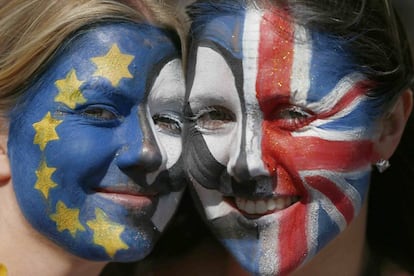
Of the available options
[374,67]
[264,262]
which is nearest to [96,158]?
[264,262]

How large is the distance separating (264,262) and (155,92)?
49 centimetres

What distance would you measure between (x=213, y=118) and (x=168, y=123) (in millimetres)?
118

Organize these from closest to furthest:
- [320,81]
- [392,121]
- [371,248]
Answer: [320,81] → [392,121] → [371,248]

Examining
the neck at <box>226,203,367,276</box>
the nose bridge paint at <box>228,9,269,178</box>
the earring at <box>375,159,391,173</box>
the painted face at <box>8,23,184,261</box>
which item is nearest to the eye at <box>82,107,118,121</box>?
the painted face at <box>8,23,184,261</box>

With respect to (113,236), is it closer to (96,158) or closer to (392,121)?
(96,158)

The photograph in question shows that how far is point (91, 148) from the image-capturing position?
6.96ft

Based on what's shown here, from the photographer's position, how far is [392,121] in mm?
2281

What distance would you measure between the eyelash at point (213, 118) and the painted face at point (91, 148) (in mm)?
123

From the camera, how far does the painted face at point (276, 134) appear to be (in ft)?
6.95

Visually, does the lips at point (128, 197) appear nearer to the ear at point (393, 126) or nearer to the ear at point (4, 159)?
the ear at point (4, 159)

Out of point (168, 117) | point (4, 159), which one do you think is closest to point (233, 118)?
point (168, 117)

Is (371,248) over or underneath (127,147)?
underneath

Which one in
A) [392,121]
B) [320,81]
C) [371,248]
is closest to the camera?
[320,81]

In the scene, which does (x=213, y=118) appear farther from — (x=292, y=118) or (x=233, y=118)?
(x=292, y=118)
